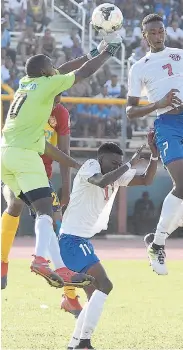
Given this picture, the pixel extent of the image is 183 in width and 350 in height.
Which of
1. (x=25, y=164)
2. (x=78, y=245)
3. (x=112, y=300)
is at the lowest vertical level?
(x=112, y=300)

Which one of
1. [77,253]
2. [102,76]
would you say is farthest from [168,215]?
[102,76]

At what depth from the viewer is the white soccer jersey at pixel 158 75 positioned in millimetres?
9141

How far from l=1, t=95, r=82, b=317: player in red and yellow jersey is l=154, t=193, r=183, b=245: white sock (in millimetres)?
1123

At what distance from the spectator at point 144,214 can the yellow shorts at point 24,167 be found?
39.1 feet

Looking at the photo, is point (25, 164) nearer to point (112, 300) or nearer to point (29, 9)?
point (112, 300)

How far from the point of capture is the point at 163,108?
917 centimetres

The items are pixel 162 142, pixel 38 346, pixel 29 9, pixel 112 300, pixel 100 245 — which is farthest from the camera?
pixel 29 9

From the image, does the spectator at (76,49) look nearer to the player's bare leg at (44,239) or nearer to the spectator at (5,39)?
the spectator at (5,39)

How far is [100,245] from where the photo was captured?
63.8 ft

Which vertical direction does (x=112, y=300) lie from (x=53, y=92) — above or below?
below

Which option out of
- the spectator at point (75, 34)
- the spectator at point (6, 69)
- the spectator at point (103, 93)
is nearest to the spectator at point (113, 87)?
the spectator at point (103, 93)

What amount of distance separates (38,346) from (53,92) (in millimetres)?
2261

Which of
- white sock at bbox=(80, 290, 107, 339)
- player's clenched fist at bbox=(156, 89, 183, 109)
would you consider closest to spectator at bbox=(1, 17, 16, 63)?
player's clenched fist at bbox=(156, 89, 183, 109)

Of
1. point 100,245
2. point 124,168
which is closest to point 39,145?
point 124,168
